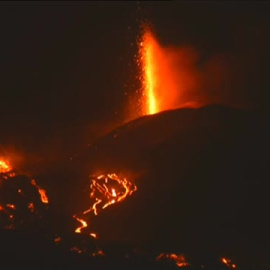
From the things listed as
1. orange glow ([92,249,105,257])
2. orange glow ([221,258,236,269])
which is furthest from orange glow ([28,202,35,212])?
orange glow ([221,258,236,269])

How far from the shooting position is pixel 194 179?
12.6 ft

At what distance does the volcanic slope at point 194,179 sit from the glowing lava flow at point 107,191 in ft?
0.21

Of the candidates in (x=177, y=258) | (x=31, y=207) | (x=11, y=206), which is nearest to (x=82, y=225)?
(x=31, y=207)

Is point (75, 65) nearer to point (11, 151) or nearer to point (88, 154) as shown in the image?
point (11, 151)

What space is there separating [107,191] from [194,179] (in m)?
0.59

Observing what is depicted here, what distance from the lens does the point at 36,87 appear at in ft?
20.0

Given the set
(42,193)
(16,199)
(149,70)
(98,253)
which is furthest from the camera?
(149,70)

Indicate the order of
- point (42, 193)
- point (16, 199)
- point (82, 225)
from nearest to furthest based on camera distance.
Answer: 1. point (82, 225)
2. point (16, 199)
3. point (42, 193)

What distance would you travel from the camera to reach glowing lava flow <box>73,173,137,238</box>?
3746 mm

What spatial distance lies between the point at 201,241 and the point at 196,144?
82 cm

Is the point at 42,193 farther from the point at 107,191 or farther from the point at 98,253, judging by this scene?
the point at 98,253

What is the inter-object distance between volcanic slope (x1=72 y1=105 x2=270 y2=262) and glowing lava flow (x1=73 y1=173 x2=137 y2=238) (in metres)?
0.06

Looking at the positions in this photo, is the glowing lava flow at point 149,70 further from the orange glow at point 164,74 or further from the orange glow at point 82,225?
the orange glow at point 82,225

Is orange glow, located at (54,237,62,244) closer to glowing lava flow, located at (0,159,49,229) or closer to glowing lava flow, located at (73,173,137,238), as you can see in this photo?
glowing lava flow, located at (0,159,49,229)
